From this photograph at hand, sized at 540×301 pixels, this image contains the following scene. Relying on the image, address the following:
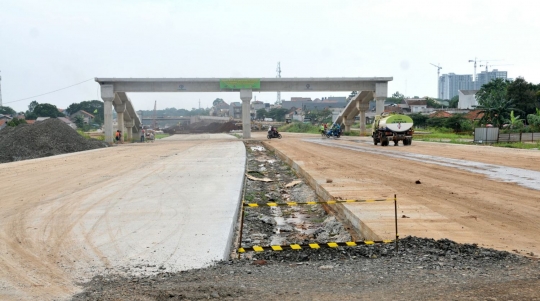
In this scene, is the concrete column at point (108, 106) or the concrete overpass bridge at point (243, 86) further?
the concrete overpass bridge at point (243, 86)

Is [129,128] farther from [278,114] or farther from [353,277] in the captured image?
[278,114]

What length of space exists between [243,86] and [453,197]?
52195 millimetres

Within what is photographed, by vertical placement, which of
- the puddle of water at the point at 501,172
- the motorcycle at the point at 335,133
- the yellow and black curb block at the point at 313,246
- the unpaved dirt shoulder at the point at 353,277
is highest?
the unpaved dirt shoulder at the point at 353,277

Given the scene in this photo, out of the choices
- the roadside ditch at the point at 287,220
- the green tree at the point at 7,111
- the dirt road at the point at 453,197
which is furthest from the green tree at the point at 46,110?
the roadside ditch at the point at 287,220

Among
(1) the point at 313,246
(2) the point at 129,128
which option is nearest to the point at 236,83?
(2) the point at 129,128

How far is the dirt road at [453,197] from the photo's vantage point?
369 inches

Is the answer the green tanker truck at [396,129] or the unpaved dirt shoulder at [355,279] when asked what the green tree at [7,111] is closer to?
the green tanker truck at [396,129]

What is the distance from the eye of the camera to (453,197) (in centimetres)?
1363

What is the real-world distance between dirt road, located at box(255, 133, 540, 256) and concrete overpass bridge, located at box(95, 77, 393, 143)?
137ft

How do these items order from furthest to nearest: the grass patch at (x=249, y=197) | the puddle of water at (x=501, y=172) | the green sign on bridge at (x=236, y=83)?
the green sign on bridge at (x=236, y=83), the puddle of water at (x=501, y=172), the grass patch at (x=249, y=197)

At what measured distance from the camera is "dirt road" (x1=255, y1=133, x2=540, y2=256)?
30.8 feet

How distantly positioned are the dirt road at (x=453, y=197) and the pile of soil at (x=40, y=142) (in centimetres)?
2272

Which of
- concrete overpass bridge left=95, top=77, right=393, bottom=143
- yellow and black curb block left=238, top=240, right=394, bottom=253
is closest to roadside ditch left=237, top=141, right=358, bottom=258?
yellow and black curb block left=238, top=240, right=394, bottom=253

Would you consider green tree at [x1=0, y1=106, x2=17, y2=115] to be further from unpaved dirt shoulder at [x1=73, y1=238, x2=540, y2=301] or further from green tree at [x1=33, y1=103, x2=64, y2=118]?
unpaved dirt shoulder at [x1=73, y1=238, x2=540, y2=301]
